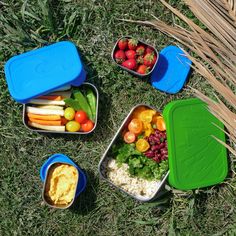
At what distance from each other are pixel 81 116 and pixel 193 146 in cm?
63

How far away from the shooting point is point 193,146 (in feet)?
8.50

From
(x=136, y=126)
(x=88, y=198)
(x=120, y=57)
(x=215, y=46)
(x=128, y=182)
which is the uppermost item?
(x=215, y=46)

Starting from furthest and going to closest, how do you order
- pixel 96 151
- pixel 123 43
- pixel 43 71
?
1. pixel 96 151
2. pixel 123 43
3. pixel 43 71

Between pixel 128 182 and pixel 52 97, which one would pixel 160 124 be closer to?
pixel 128 182

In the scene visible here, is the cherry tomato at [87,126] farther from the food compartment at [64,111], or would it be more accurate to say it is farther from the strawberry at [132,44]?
the strawberry at [132,44]

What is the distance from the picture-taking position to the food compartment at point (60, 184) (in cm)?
250

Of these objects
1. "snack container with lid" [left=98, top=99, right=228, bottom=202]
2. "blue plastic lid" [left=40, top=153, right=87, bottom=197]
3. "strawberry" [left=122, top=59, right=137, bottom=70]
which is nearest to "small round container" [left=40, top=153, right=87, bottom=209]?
"blue plastic lid" [left=40, top=153, right=87, bottom=197]

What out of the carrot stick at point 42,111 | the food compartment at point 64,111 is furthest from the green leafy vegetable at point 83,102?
the carrot stick at point 42,111

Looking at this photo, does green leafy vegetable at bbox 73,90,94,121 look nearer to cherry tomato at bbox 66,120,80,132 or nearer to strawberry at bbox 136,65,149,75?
cherry tomato at bbox 66,120,80,132

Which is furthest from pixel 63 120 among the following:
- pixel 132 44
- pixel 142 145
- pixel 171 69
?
pixel 171 69

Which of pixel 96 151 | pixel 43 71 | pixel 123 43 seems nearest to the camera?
pixel 43 71

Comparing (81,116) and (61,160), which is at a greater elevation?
(81,116)

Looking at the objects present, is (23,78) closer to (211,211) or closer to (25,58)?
(25,58)

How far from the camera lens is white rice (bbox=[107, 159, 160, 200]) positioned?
261cm
